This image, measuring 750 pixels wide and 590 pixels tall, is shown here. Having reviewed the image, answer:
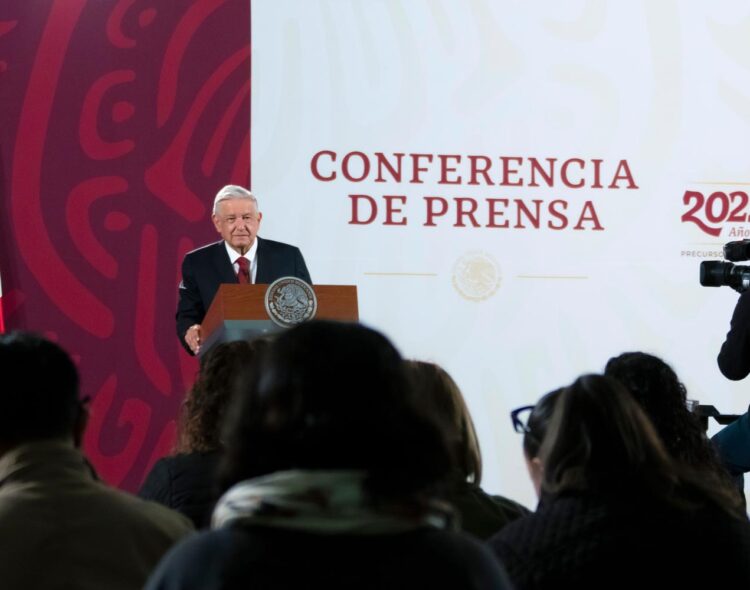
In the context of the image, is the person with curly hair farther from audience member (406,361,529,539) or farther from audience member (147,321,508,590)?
audience member (147,321,508,590)

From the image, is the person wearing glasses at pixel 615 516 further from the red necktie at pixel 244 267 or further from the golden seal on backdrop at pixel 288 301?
the red necktie at pixel 244 267

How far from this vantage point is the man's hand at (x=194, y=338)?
4.14 m

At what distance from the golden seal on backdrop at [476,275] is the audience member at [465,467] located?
3.16 meters

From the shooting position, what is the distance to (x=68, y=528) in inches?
59.4

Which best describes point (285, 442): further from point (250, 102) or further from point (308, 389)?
point (250, 102)

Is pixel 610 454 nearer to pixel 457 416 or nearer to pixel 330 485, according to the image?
pixel 457 416

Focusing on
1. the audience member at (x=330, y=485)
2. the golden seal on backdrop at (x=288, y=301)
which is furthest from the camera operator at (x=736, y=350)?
the audience member at (x=330, y=485)

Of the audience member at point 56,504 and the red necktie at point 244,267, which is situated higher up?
the red necktie at point 244,267

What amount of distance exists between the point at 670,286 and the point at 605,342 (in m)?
0.39

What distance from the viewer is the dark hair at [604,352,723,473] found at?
8.16 feet

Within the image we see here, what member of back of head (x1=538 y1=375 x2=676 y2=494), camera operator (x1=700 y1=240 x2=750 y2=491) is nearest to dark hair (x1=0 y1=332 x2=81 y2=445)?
back of head (x1=538 y1=375 x2=676 y2=494)

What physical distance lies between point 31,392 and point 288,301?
2.11 metres

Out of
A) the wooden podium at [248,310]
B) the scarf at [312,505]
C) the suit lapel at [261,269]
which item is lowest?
the scarf at [312,505]

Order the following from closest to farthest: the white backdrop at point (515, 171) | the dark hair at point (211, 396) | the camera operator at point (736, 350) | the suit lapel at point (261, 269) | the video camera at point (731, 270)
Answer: the dark hair at point (211, 396) → the camera operator at point (736, 350) → the video camera at point (731, 270) → the suit lapel at point (261, 269) → the white backdrop at point (515, 171)
